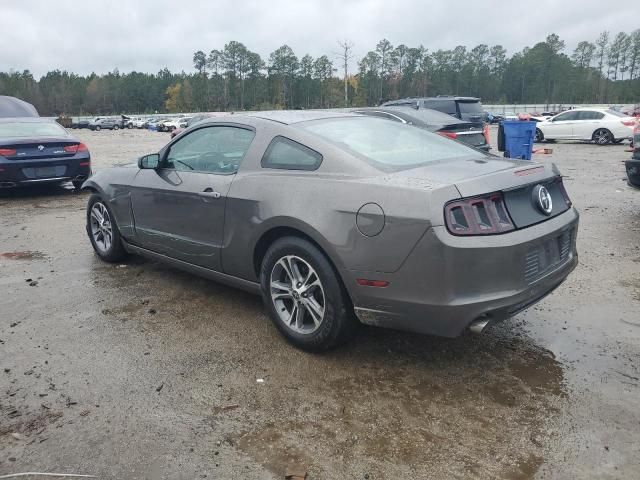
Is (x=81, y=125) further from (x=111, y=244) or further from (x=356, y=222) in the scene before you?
(x=356, y=222)

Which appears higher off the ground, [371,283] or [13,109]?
[13,109]

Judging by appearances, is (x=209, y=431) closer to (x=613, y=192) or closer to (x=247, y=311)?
(x=247, y=311)

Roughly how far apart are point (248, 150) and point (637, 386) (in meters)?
2.82

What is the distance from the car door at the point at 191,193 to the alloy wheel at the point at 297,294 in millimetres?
632

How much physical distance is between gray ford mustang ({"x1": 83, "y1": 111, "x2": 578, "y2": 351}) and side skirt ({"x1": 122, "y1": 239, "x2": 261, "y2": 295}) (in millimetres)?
16

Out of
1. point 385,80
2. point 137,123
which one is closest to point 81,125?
point 137,123

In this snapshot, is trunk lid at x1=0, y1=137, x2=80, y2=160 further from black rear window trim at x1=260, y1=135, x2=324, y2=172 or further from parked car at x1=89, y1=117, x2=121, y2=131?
parked car at x1=89, y1=117, x2=121, y2=131

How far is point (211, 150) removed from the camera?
4262mm

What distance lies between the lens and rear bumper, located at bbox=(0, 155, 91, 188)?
8914mm

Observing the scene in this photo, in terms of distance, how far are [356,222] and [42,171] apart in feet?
26.0

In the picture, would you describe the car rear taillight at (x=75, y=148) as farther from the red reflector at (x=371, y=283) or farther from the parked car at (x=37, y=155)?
the red reflector at (x=371, y=283)

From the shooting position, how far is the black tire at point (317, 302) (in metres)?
3.23

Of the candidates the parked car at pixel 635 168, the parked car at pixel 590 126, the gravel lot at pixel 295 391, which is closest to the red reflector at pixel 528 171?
the gravel lot at pixel 295 391

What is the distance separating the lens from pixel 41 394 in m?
3.05
